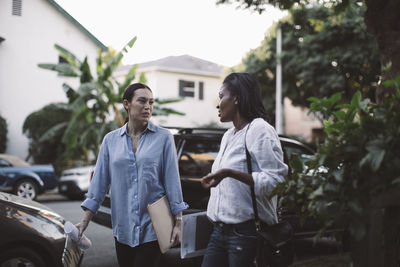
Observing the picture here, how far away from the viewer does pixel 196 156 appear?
19.4ft

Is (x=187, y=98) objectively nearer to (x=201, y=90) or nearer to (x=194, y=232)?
(x=201, y=90)

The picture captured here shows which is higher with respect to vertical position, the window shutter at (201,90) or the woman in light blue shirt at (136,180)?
the window shutter at (201,90)

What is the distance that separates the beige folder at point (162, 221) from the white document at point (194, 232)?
7.9 inches

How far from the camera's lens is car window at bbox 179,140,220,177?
583 centimetres

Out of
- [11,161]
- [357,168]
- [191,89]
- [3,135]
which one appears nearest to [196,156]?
[357,168]

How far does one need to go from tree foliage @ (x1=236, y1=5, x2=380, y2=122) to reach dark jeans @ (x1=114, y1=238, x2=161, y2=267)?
46.6 ft

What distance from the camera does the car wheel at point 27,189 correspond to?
13155 millimetres

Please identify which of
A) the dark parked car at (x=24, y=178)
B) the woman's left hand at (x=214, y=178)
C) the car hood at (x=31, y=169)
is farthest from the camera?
the car hood at (x=31, y=169)

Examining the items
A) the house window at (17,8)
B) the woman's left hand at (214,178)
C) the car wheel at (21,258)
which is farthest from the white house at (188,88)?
the woman's left hand at (214,178)

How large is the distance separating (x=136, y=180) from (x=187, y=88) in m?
28.0

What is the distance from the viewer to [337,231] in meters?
2.33

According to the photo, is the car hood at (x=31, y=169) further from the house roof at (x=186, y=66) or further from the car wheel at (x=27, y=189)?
the house roof at (x=186, y=66)

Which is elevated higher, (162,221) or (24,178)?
(162,221)

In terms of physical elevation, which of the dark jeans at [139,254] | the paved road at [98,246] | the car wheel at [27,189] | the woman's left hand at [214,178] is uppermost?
the woman's left hand at [214,178]
